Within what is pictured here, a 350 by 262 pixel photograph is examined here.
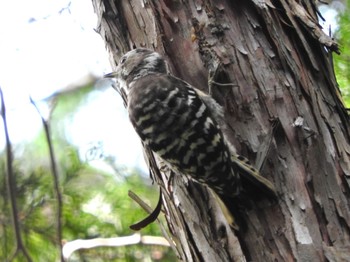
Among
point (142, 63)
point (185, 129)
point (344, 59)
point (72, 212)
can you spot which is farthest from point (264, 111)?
point (72, 212)

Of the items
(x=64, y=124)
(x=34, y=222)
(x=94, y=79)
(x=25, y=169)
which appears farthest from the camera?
(x=94, y=79)

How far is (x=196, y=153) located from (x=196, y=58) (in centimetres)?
45

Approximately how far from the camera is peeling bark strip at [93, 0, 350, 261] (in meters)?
2.42

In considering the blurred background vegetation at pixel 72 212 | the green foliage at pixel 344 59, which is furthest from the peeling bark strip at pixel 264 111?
the blurred background vegetation at pixel 72 212

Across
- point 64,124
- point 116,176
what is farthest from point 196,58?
point 64,124

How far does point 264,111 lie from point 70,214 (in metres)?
2.10

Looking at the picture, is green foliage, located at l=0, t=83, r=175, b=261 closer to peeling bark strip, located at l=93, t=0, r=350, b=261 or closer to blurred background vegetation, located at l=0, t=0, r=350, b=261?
blurred background vegetation, located at l=0, t=0, r=350, b=261

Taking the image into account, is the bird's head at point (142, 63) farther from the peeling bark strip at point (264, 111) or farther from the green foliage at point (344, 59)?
the green foliage at point (344, 59)

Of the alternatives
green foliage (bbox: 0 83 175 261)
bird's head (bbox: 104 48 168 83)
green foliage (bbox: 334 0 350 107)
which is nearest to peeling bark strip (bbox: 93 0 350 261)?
bird's head (bbox: 104 48 168 83)

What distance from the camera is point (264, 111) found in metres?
2.57

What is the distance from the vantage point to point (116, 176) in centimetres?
527

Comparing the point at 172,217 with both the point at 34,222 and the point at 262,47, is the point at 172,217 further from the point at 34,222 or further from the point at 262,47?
the point at 34,222

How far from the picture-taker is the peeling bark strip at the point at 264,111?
2418 mm

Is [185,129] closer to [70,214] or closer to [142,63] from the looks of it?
[142,63]
